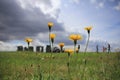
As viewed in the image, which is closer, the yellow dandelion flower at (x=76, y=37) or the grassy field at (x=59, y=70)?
the yellow dandelion flower at (x=76, y=37)

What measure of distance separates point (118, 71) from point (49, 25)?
18.1 ft

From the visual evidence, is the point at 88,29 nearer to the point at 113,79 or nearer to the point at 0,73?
the point at 113,79

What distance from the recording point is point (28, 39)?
19.1 feet

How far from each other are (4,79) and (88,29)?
479 cm

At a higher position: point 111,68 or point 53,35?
point 53,35

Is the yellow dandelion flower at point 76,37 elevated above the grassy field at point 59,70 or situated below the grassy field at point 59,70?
above

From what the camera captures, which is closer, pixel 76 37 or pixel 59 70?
pixel 76 37

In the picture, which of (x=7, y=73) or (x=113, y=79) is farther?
(x=7, y=73)

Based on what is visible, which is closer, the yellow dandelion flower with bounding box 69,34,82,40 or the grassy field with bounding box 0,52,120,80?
the yellow dandelion flower with bounding box 69,34,82,40

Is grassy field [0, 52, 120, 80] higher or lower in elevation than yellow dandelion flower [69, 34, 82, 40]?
lower

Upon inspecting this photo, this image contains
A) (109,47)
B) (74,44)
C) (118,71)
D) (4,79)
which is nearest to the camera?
(74,44)

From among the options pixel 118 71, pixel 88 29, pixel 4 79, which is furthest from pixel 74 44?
pixel 118 71

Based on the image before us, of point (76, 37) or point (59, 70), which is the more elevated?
point (76, 37)

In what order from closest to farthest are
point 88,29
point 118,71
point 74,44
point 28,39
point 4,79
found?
point 74,44
point 88,29
point 28,39
point 4,79
point 118,71
